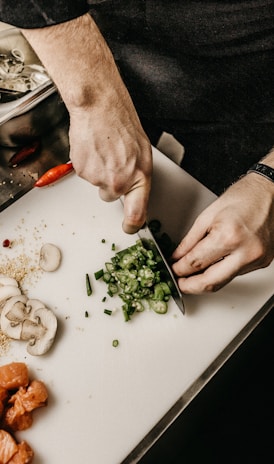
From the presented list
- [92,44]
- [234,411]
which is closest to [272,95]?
[92,44]

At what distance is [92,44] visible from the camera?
1.12 m

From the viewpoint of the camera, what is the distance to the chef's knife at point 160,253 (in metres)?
1.27

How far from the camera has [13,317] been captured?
4.45ft

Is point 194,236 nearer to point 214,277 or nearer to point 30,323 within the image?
point 214,277

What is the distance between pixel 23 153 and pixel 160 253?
0.62 m

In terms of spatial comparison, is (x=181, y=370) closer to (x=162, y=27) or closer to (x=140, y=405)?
(x=140, y=405)

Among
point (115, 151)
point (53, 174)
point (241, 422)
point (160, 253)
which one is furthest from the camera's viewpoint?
point (241, 422)

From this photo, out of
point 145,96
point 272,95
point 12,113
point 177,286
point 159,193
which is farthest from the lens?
point 145,96

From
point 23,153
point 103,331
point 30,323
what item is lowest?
point 103,331

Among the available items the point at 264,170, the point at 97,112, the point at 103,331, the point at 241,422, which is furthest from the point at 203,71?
the point at 241,422

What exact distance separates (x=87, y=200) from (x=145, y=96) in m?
A: 0.58

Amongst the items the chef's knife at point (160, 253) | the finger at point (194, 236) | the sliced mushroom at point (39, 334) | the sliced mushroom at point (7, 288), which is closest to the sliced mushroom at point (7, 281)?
the sliced mushroom at point (7, 288)

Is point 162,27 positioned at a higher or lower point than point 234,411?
higher

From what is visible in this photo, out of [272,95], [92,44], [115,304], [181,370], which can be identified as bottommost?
[181,370]
